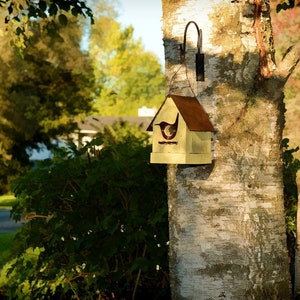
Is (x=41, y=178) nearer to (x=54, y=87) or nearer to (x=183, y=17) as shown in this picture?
(x=183, y=17)

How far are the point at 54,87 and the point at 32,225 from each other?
107ft

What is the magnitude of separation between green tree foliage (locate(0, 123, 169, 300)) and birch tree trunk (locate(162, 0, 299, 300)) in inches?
71.1

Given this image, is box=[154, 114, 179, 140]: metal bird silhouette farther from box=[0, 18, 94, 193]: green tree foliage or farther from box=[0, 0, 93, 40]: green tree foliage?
box=[0, 18, 94, 193]: green tree foliage

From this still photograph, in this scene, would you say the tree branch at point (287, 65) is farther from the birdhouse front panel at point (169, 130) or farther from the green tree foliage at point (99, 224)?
the green tree foliage at point (99, 224)

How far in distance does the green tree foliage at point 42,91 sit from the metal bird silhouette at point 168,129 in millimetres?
33598

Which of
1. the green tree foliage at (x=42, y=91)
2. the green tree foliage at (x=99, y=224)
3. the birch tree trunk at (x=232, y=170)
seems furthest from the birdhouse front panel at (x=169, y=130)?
the green tree foliage at (x=42, y=91)

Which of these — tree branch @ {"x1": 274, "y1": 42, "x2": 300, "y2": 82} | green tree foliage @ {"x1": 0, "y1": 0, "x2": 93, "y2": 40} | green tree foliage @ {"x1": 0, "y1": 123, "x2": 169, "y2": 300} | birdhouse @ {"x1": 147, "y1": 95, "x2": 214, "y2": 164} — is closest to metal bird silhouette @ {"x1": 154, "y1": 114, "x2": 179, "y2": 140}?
birdhouse @ {"x1": 147, "y1": 95, "x2": 214, "y2": 164}

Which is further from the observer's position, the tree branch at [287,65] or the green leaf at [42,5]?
the green leaf at [42,5]

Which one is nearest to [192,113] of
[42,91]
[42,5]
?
[42,5]

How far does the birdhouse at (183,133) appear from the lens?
4020mm

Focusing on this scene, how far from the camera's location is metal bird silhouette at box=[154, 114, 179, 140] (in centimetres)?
435

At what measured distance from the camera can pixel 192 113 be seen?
409 cm

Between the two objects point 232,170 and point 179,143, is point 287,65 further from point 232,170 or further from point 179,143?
point 179,143

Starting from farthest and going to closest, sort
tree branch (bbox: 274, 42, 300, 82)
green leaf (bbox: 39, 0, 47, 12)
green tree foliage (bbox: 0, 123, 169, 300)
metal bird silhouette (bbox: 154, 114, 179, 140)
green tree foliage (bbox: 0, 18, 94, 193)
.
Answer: green tree foliage (bbox: 0, 18, 94, 193), green leaf (bbox: 39, 0, 47, 12), green tree foliage (bbox: 0, 123, 169, 300), metal bird silhouette (bbox: 154, 114, 179, 140), tree branch (bbox: 274, 42, 300, 82)
